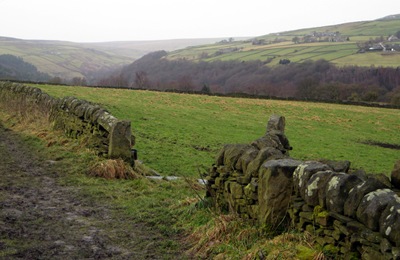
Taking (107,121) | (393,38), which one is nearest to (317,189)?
(107,121)

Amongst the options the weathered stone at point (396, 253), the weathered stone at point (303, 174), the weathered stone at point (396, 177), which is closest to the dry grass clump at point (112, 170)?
the weathered stone at point (303, 174)

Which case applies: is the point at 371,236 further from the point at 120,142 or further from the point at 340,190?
the point at 120,142

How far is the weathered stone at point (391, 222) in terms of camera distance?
159 inches

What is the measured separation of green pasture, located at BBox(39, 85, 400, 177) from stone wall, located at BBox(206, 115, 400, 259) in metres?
6.84

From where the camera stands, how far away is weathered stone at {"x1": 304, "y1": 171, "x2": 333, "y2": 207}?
513 cm

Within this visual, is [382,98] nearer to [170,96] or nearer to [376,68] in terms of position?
[376,68]

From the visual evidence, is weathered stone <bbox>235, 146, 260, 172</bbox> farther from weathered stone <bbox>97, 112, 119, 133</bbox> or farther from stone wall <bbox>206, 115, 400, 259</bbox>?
weathered stone <bbox>97, 112, 119, 133</bbox>

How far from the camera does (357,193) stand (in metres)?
4.65

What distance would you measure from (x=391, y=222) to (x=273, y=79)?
335ft

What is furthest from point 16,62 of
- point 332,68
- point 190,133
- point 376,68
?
point 190,133

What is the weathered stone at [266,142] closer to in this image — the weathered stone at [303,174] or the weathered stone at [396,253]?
the weathered stone at [303,174]

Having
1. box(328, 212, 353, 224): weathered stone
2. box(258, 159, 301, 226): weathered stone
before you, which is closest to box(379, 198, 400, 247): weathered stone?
box(328, 212, 353, 224): weathered stone

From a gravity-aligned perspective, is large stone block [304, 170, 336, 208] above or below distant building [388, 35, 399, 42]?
below

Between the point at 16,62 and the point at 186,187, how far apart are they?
519 ft
